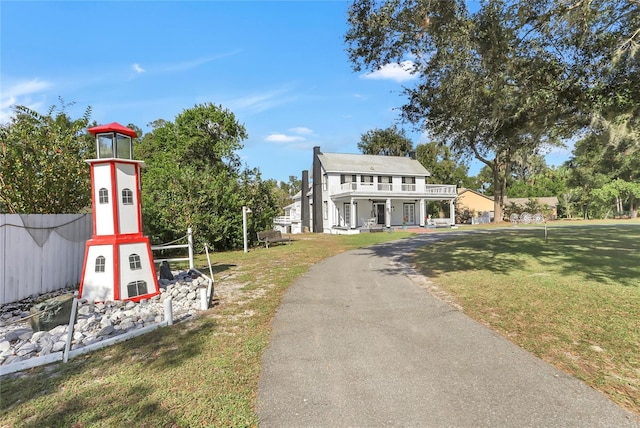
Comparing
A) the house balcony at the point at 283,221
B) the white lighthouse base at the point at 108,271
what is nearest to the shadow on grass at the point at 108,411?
the white lighthouse base at the point at 108,271

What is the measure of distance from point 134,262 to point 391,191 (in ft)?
83.3

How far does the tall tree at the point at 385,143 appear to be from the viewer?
50531 millimetres

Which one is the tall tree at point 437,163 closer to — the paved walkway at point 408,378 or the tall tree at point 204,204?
the tall tree at point 204,204

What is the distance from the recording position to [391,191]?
98.6 feet

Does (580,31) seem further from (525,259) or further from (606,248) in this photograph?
(606,248)

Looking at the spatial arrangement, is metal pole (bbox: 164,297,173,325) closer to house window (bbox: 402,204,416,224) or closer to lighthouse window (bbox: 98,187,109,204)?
lighthouse window (bbox: 98,187,109,204)

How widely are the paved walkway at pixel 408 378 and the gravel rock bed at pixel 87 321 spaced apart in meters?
2.43

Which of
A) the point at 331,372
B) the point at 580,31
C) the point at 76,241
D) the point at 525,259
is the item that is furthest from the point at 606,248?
the point at 76,241

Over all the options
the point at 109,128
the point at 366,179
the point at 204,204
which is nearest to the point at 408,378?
the point at 109,128

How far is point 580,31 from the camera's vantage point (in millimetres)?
7637

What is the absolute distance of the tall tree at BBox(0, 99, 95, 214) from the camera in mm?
9242

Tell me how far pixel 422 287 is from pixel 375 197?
20862 millimetres

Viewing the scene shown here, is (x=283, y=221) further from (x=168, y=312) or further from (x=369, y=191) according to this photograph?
(x=168, y=312)

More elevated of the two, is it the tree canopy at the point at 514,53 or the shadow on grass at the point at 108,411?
the tree canopy at the point at 514,53
